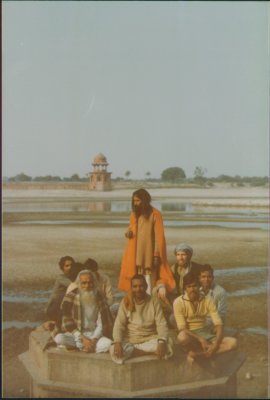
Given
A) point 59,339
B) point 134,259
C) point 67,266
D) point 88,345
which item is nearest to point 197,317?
point 134,259

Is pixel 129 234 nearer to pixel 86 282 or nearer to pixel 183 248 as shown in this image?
pixel 183 248

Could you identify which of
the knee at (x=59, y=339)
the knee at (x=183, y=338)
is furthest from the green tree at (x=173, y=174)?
the knee at (x=59, y=339)

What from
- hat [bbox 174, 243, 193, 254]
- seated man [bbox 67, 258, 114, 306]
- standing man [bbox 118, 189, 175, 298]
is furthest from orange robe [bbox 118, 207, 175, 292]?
seated man [bbox 67, 258, 114, 306]

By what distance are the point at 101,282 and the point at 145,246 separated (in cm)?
49

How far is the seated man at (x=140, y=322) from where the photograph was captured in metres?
4.15

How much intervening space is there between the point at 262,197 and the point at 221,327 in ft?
4.38

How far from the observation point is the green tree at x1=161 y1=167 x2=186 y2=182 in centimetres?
495

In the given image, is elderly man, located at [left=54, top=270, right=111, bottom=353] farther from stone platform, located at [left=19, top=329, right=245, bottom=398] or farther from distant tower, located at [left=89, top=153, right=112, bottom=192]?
distant tower, located at [left=89, top=153, right=112, bottom=192]

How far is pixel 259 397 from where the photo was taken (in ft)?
14.5

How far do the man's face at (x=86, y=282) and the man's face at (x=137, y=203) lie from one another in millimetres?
723

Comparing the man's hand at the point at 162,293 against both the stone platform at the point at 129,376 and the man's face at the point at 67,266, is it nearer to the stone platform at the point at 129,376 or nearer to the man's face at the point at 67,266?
the stone platform at the point at 129,376

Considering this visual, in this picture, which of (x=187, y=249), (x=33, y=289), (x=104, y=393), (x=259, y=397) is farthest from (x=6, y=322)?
(x=259, y=397)

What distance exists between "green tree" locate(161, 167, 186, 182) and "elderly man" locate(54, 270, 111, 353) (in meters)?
1.18

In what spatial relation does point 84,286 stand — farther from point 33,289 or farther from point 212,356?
point 212,356
